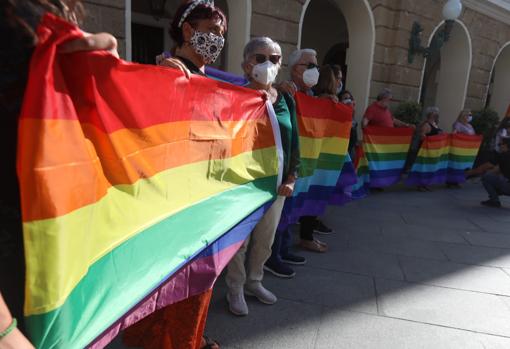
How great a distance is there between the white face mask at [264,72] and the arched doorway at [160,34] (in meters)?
4.14

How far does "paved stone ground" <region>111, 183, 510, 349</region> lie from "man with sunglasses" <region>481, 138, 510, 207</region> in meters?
1.47

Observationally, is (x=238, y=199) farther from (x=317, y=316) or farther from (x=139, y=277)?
(x=317, y=316)

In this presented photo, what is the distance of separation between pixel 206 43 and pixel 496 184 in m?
6.06

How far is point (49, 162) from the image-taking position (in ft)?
2.95

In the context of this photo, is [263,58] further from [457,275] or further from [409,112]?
[409,112]

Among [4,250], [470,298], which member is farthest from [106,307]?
[470,298]

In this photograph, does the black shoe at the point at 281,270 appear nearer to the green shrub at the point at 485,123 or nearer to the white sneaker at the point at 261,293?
the white sneaker at the point at 261,293

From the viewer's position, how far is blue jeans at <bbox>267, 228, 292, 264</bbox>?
3062 millimetres

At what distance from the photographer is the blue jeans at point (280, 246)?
3.06 meters

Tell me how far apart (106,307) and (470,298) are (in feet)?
9.45

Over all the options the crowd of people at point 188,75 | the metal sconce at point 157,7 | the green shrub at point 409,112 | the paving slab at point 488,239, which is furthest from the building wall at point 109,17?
the green shrub at point 409,112

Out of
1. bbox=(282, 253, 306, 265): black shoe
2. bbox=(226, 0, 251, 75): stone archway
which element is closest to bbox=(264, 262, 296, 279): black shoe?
bbox=(282, 253, 306, 265): black shoe

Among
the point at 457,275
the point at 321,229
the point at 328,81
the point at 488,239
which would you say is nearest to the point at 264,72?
the point at 328,81

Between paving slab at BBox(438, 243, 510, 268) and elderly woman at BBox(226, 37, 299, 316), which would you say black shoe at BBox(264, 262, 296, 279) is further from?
paving slab at BBox(438, 243, 510, 268)
